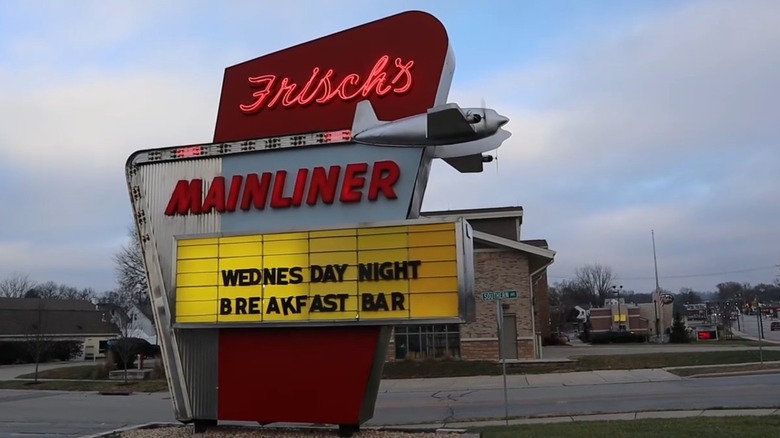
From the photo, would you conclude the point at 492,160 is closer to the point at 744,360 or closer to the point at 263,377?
the point at 263,377

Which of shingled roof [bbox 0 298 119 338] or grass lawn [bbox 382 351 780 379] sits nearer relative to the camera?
grass lawn [bbox 382 351 780 379]

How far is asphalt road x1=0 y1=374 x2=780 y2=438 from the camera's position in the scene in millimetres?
16859

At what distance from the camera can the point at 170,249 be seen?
12539 millimetres

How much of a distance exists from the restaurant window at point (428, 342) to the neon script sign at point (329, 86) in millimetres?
20822

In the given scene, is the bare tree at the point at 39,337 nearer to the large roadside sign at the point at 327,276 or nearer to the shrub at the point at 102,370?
the shrub at the point at 102,370

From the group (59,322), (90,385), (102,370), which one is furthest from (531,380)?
(59,322)

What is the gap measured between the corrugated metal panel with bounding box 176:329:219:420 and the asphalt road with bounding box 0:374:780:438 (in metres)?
5.51

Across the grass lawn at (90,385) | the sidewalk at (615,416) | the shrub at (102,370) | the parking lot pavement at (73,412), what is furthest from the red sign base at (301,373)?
the shrub at (102,370)

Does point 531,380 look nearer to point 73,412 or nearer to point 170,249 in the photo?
point 73,412

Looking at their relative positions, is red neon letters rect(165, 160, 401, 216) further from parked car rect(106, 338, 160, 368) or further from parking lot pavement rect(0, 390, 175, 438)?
parked car rect(106, 338, 160, 368)

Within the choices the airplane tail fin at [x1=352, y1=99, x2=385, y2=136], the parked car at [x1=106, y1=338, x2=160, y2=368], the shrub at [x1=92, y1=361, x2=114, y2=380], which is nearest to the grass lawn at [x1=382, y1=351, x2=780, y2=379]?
the parked car at [x1=106, y1=338, x2=160, y2=368]

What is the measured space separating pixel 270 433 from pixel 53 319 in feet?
188

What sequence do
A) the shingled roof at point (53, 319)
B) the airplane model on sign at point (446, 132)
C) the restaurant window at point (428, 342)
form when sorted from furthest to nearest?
the shingled roof at point (53, 319)
the restaurant window at point (428, 342)
the airplane model on sign at point (446, 132)

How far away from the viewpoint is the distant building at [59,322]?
5631 cm
